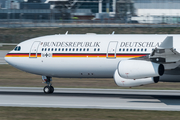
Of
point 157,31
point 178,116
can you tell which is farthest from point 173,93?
point 157,31

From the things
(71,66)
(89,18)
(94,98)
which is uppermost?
(71,66)

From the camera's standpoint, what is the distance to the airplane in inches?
792

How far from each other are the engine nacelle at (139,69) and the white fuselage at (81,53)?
167cm

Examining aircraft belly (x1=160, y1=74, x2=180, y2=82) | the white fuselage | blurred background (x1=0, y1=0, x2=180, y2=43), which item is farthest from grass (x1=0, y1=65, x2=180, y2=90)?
blurred background (x1=0, y1=0, x2=180, y2=43)

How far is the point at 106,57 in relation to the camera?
2253 centimetres

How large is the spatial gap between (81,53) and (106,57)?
1.79 meters

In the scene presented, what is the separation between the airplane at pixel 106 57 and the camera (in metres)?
20.1

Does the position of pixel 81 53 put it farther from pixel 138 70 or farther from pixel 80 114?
pixel 80 114

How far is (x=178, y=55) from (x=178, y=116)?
443 cm

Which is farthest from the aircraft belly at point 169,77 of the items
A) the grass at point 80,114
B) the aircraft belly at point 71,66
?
the grass at point 80,114

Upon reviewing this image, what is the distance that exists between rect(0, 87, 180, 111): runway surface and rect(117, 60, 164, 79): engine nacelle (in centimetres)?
174

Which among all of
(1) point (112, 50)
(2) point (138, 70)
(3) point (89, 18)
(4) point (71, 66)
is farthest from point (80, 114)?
(3) point (89, 18)

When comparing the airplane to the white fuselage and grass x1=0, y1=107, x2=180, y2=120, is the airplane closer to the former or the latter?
the white fuselage

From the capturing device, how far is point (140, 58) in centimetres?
2125
